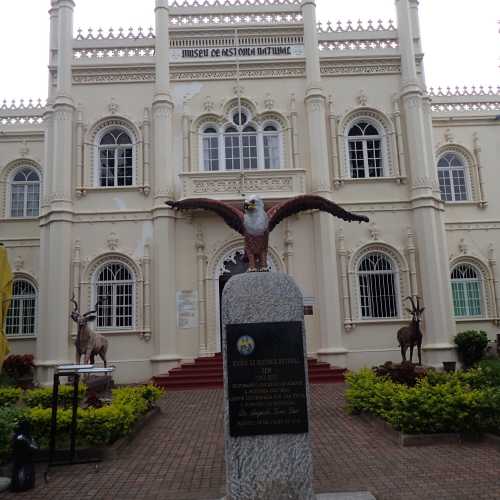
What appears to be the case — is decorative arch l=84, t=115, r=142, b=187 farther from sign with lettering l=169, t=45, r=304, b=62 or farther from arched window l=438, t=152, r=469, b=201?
arched window l=438, t=152, r=469, b=201

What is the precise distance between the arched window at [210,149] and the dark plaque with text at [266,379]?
1312 centimetres

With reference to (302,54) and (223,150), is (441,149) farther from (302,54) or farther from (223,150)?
(223,150)

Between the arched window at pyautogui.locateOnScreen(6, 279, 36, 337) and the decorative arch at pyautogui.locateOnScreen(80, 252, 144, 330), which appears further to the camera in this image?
the arched window at pyautogui.locateOnScreen(6, 279, 36, 337)

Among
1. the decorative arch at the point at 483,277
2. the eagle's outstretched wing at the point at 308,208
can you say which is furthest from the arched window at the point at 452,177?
the eagle's outstretched wing at the point at 308,208

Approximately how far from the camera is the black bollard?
6117mm

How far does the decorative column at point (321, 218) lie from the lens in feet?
53.4

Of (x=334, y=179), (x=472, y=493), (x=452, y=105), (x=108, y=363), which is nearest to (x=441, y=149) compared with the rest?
(x=452, y=105)

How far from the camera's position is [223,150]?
17938 mm

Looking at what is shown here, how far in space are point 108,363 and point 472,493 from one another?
1263 centimetres

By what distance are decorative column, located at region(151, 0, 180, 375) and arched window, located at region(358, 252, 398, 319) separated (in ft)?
20.2

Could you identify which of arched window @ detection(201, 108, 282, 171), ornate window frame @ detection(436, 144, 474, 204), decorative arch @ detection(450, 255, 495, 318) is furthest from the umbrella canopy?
ornate window frame @ detection(436, 144, 474, 204)

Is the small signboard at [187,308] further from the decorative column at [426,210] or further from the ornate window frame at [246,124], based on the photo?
the decorative column at [426,210]

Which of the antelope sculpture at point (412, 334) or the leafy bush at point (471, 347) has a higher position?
the antelope sculpture at point (412, 334)

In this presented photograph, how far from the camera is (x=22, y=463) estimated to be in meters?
6.18
